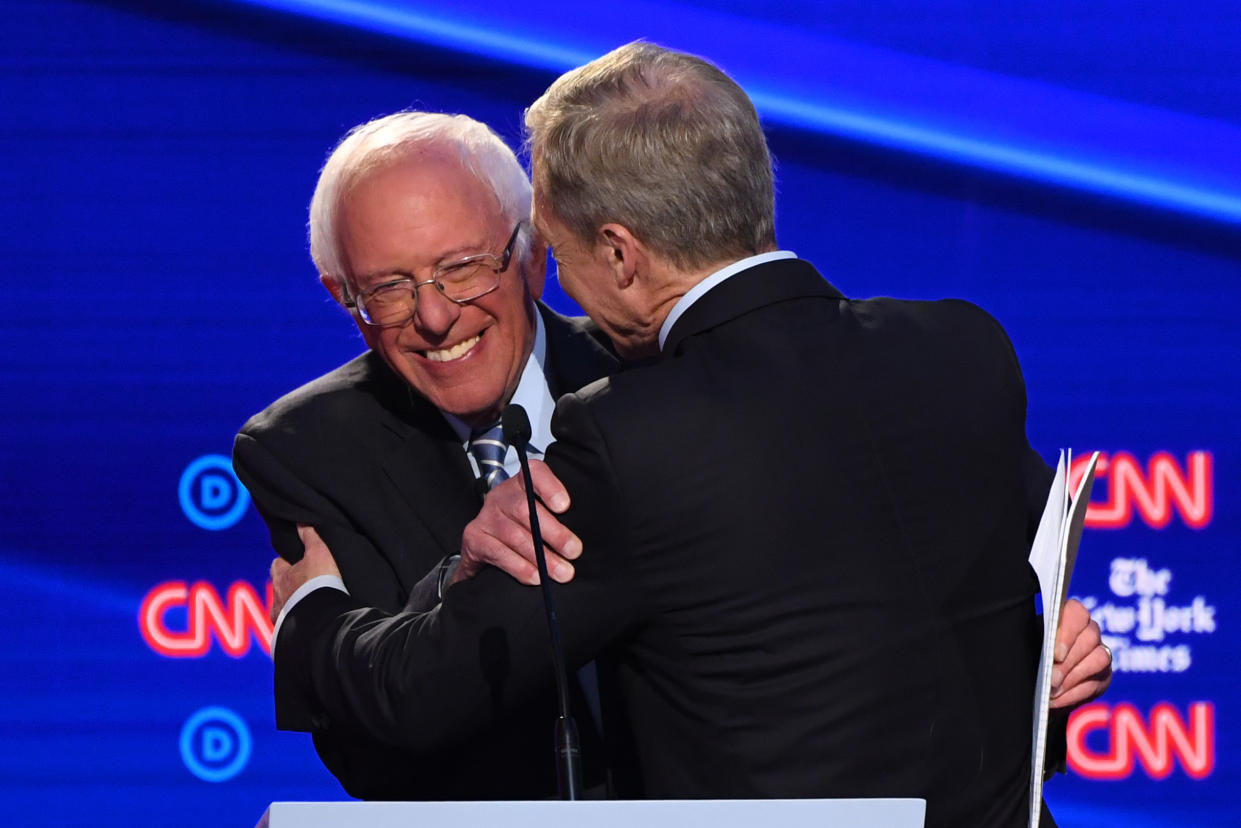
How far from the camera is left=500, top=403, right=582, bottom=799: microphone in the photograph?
45.5 inches

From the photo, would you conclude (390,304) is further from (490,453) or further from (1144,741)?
(1144,741)

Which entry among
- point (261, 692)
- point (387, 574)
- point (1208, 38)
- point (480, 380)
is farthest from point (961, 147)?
point (261, 692)

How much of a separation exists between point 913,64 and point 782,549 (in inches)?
65.2

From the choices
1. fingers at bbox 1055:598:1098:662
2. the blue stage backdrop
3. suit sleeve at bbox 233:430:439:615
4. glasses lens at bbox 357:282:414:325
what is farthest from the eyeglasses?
the blue stage backdrop

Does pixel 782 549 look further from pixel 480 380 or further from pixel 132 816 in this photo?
pixel 132 816

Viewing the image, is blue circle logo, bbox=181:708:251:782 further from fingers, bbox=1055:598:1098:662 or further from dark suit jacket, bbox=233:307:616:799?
fingers, bbox=1055:598:1098:662

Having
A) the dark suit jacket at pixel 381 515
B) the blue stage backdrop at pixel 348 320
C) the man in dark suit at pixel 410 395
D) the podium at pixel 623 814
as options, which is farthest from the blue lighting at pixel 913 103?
the podium at pixel 623 814

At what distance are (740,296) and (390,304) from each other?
1.99 feet

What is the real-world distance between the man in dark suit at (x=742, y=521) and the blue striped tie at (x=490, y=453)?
393 mm

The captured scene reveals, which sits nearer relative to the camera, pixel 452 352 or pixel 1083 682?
pixel 1083 682

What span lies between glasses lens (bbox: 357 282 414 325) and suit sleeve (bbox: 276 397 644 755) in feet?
1.47

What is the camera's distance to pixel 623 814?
3.02 ft

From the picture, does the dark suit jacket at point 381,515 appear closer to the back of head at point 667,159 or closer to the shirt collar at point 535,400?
the shirt collar at point 535,400

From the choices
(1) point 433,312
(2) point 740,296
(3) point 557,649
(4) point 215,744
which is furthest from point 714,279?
(4) point 215,744
